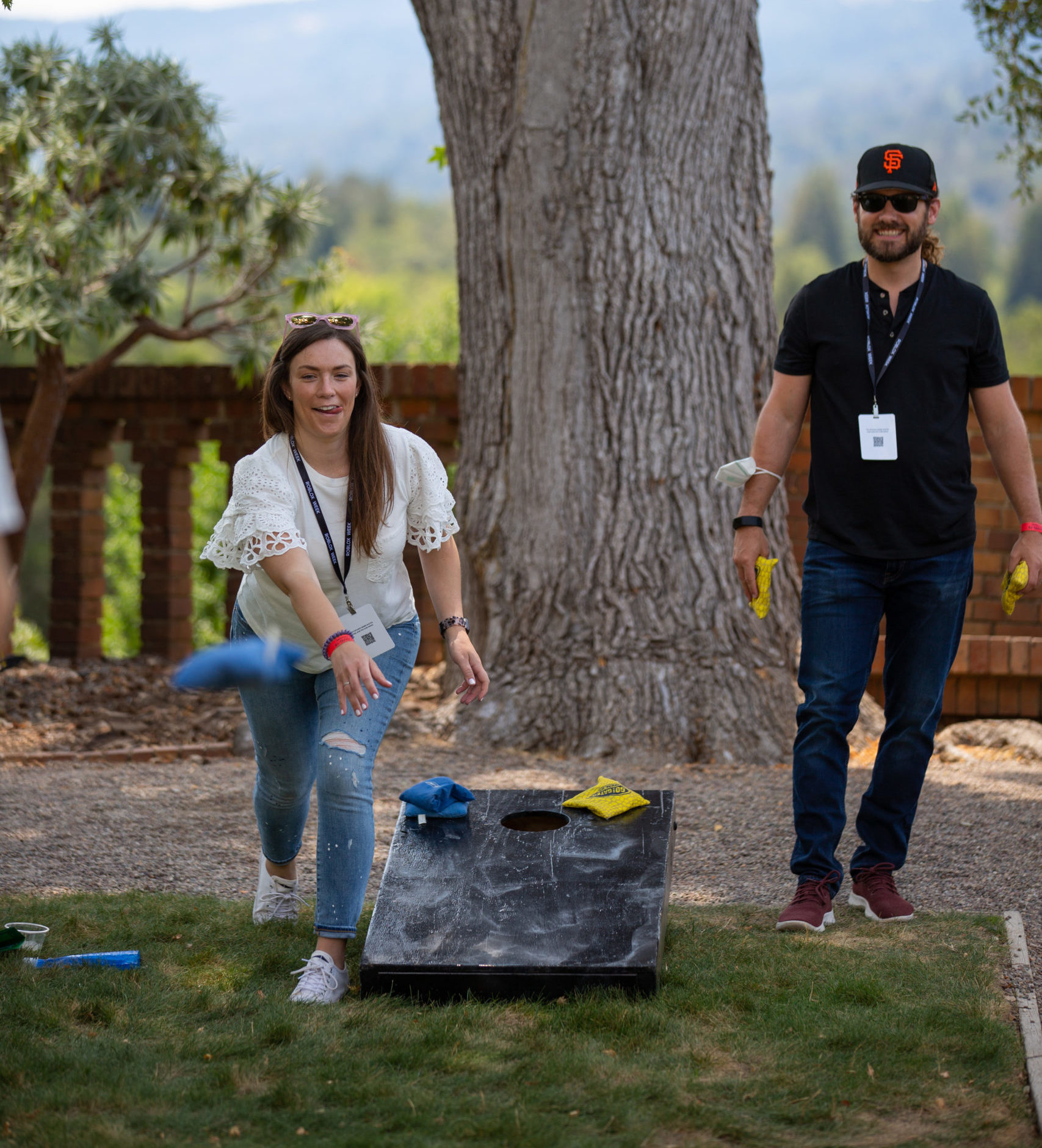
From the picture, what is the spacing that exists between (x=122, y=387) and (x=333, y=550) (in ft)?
20.2

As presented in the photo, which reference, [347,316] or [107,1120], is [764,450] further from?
[107,1120]

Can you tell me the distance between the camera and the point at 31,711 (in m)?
7.20

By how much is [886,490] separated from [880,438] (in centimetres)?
14

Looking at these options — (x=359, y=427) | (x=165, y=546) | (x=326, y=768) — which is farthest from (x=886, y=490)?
(x=165, y=546)

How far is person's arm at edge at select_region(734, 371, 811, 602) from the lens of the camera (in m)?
3.71

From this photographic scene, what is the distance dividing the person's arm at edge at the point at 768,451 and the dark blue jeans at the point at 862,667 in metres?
0.16

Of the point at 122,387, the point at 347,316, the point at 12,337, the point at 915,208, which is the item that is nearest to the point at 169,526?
the point at 122,387

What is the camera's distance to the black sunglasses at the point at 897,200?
3523 millimetres

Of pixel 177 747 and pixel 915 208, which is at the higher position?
pixel 915 208

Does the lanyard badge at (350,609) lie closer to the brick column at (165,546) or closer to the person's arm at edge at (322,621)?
the person's arm at edge at (322,621)

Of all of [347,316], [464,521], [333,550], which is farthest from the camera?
[464,521]

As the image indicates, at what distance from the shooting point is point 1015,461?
12.0ft

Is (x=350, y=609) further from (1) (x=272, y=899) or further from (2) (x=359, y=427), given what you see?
(1) (x=272, y=899)

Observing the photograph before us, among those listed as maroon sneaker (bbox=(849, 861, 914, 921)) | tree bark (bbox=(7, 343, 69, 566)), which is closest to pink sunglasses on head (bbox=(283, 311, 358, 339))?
maroon sneaker (bbox=(849, 861, 914, 921))
